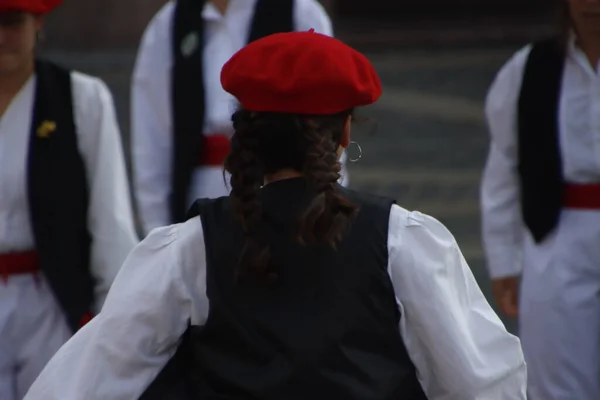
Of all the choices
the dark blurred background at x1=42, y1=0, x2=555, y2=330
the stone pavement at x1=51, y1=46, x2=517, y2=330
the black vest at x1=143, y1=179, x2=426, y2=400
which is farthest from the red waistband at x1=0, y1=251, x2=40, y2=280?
the dark blurred background at x1=42, y1=0, x2=555, y2=330

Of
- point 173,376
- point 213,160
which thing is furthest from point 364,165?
point 173,376

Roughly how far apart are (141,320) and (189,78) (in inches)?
85.9

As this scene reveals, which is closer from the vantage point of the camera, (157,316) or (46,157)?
(157,316)

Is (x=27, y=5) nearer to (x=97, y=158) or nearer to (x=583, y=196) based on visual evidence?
(x=97, y=158)

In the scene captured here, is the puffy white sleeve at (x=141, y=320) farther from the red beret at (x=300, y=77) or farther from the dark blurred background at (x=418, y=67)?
the dark blurred background at (x=418, y=67)

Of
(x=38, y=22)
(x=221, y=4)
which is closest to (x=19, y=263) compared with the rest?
(x=38, y=22)

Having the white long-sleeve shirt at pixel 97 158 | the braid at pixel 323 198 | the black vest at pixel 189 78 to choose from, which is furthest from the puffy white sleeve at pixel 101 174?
the braid at pixel 323 198

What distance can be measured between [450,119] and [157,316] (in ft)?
31.0

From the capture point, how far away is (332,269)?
9.02 ft

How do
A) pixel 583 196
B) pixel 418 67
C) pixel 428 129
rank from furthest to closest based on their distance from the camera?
Result: pixel 418 67 → pixel 428 129 → pixel 583 196

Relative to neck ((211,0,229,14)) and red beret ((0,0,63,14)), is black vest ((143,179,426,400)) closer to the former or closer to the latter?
red beret ((0,0,63,14))

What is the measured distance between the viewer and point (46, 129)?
13.8ft

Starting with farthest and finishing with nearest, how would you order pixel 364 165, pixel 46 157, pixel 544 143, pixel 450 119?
pixel 450 119 < pixel 364 165 < pixel 544 143 < pixel 46 157

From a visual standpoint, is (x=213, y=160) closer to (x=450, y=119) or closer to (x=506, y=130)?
(x=506, y=130)
